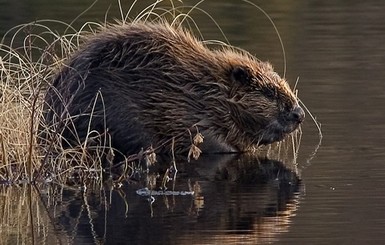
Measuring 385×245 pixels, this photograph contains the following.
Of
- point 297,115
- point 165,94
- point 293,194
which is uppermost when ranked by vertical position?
point 165,94

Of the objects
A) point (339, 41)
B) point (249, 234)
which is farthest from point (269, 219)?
point (339, 41)

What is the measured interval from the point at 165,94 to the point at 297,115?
0.93m

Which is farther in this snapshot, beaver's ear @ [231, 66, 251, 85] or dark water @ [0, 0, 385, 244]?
beaver's ear @ [231, 66, 251, 85]

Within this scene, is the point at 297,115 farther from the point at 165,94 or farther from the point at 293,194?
the point at 293,194

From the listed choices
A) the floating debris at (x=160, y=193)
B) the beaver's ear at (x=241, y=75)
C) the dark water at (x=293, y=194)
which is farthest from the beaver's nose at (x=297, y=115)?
the floating debris at (x=160, y=193)

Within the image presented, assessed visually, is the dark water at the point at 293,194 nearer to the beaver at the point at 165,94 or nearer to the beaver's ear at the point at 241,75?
the beaver at the point at 165,94

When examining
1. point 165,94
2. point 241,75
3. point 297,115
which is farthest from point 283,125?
point 165,94

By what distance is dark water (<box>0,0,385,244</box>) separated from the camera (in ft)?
22.7

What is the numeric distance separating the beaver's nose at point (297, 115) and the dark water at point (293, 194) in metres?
0.15

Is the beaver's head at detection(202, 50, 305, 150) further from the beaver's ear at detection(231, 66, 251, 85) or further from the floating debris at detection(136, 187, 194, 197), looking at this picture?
the floating debris at detection(136, 187, 194, 197)

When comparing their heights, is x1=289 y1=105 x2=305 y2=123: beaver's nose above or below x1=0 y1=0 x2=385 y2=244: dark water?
above

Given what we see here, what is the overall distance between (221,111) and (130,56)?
2.46 feet

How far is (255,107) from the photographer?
1002 centimetres

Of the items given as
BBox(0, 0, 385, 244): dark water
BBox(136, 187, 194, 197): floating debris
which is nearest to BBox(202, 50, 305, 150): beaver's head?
BBox(0, 0, 385, 244): dark water
